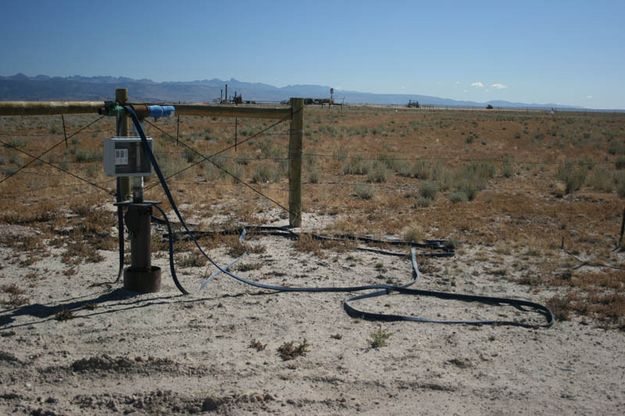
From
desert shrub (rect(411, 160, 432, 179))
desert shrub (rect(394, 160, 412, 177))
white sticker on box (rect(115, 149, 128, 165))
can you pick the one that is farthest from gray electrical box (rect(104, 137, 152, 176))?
desert shrub (rect(394, 160, 412, 177))

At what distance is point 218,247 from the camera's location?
873 centimetres

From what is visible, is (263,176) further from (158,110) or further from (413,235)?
(158,110)

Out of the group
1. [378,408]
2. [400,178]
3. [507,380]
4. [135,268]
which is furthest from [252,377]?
[400,178]

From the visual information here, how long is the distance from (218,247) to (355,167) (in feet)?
32.3

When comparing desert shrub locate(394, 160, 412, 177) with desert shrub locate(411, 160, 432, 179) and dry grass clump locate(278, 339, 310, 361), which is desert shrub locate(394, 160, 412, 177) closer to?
desert shrub locate(411, 160, 432, 179)

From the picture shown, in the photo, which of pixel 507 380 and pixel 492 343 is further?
pixel 492 343

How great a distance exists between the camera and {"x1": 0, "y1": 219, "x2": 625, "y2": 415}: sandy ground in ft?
14.7

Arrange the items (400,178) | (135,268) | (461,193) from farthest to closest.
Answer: (400,178)
(461,193)
(135,268)

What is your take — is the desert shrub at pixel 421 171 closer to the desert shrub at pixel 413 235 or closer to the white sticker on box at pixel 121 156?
the desert shrub at pixel 413 235

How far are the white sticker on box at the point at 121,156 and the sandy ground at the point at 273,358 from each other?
1.29m

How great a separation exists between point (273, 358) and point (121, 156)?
2624mm

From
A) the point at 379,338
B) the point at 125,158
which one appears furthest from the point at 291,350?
the point at 125,158

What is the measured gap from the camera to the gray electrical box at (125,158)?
6453 mm

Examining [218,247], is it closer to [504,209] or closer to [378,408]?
[378,408]
